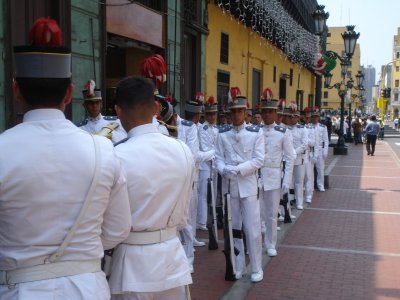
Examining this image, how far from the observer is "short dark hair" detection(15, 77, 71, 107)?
2.44 metres

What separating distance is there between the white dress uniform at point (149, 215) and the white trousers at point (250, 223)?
3.19m

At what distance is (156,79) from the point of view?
178 inches

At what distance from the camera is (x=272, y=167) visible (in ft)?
25.9

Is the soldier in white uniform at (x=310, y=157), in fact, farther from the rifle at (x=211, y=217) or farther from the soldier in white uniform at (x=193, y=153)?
the rifle at (x=211, y=217)

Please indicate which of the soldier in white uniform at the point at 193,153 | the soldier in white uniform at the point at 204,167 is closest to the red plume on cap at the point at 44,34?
the soldier in white uniform at the point at 193,153

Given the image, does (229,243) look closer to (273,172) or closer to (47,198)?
(273,172)

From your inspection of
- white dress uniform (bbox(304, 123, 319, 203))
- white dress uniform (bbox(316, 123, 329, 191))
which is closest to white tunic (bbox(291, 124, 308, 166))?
white dress uniform (bbox(304, 123, 319, 203))

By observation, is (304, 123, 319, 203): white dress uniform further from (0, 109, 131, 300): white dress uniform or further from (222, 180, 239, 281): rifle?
(0, 109, 131, 300): white dress uniform

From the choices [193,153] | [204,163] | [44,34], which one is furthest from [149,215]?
[204,163]

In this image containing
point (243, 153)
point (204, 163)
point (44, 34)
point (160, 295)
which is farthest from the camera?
point (204, 163)

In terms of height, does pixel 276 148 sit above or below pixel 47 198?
below

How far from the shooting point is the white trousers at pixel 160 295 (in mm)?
3072

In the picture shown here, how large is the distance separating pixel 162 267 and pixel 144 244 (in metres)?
0.17

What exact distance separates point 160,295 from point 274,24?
16338mm
